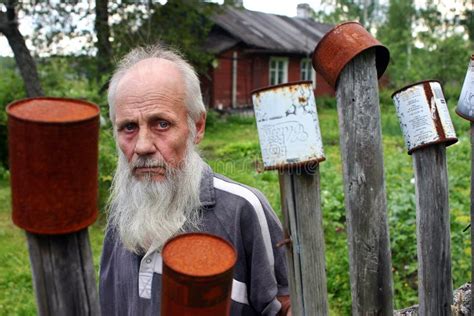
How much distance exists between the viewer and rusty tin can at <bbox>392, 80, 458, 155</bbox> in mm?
1166

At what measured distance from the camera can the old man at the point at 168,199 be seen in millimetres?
1536

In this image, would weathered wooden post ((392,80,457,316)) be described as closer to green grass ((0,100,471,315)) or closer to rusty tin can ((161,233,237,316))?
rusty tin can ((161,233,237,316))

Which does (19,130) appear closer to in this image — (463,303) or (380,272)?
(380,272)

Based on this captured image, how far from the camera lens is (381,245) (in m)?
1.08

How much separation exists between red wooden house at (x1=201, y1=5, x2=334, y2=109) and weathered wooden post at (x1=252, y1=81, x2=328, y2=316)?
640 inches

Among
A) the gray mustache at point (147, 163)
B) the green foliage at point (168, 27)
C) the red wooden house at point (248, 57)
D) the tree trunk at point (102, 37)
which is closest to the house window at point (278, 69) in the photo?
the red wooden house at point (248, 57)

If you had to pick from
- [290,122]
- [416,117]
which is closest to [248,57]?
[416,117]

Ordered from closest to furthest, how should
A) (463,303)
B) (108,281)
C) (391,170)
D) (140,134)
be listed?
1. (463,303)
2. (140,134)
3. (108,281)
4. (391,170)

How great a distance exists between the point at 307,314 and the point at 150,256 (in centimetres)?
65

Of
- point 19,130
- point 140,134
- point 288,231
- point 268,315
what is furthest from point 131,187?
point 19,130

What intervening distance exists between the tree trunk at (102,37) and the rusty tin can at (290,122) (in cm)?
1325

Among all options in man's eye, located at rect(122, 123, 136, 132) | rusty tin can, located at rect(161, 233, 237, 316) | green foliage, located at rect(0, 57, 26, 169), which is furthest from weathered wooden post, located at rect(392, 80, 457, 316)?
green foliage, located at rect(0, 57, 26, 169)

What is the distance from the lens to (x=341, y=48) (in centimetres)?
105

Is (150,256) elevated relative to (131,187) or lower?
lower
